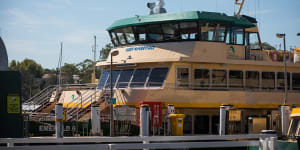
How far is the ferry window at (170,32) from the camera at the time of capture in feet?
82.6

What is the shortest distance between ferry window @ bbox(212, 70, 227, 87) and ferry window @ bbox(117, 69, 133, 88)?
4648mm

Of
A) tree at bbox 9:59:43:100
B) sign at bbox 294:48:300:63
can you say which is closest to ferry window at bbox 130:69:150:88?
sign at bbox 294:48:300:63

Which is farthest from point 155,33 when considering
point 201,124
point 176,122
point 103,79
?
point 176,122

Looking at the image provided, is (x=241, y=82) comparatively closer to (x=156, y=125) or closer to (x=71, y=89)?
(x=156, y=125)

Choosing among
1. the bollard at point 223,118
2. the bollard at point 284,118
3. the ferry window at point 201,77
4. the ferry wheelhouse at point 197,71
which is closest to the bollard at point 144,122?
the bollard at point 223,118

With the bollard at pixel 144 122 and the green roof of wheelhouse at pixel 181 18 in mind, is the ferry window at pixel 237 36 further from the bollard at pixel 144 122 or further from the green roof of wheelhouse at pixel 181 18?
the bollard at pixel 144 122

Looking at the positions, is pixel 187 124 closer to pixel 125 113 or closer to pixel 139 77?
pixel 139 77

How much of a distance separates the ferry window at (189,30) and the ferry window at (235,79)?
3055 mm

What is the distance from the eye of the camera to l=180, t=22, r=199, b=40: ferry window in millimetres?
24969

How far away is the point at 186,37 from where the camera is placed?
2520cm

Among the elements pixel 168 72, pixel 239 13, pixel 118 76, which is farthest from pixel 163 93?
pixel 239 13

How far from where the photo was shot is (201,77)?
2528 centimetres

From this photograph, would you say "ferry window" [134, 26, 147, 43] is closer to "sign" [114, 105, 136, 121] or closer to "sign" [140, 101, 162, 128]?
"sign" [140, 101, 162, 128]

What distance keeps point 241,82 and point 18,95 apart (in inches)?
729
